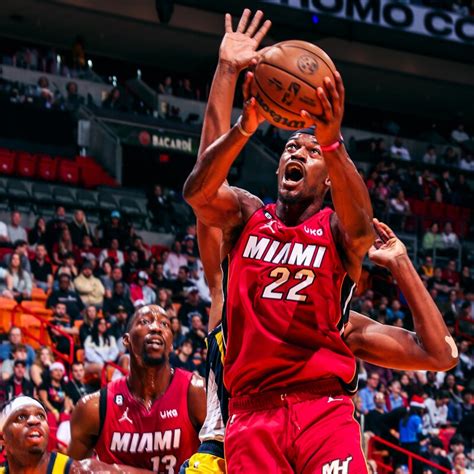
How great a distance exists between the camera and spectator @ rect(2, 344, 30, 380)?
485 inches

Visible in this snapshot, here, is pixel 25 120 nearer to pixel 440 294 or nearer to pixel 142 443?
pixel 440 294

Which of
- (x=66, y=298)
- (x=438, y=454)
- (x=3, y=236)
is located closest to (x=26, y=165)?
(x=3, y=236)

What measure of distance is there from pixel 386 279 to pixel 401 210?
257 cm

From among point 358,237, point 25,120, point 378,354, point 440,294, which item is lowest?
point 440,294

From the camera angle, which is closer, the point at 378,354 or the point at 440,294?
the point at 378,354

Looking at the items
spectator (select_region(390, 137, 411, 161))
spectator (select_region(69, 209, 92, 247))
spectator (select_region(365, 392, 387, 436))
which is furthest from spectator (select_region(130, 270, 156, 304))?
spectator (select_region(390, 137, 411, 161))

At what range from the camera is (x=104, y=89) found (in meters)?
24.4

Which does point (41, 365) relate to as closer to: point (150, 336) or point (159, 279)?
point (159, 279)

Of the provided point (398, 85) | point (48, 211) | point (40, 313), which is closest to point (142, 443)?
point (40, 313)

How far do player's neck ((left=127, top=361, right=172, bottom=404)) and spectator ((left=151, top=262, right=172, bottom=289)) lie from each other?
388 inches

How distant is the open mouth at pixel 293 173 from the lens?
479 cm

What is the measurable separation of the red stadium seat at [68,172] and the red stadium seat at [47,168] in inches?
5.8

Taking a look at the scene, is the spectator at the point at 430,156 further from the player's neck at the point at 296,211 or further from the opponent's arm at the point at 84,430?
the player's neck at the point at 296,211

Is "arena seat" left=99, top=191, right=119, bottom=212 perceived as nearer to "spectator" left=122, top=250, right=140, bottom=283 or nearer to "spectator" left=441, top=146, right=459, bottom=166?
"spectator" left=122, top=250, right=140, bottom=283
